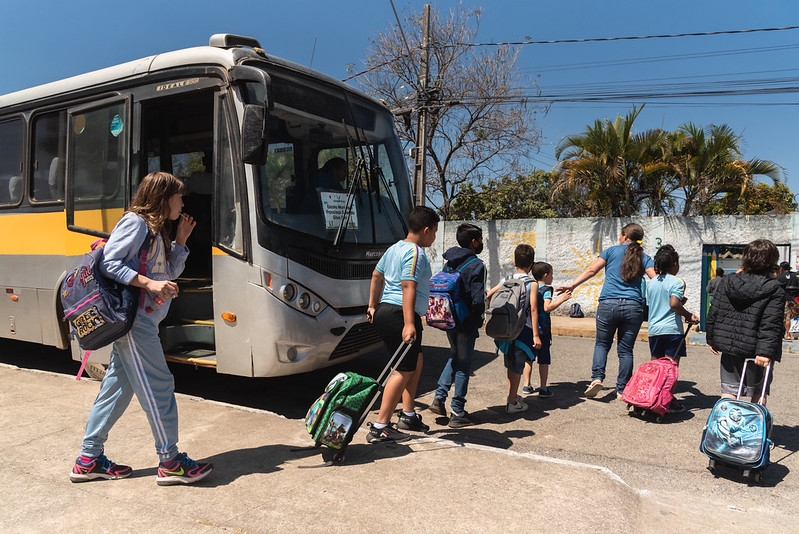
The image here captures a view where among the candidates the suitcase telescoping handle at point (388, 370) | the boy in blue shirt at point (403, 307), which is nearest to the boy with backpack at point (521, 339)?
the boy in blue shirt at point (403, 307)

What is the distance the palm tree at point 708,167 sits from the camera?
44.3 feet

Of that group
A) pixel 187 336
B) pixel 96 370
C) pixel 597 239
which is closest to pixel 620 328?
pixel 187 336

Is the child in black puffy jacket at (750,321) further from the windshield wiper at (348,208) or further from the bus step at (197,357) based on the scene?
the bus step at (197,357)

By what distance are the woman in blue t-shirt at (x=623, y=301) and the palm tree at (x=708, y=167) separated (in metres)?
9.04

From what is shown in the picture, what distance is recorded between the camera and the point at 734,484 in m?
4.17

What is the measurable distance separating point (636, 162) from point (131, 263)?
13.3 m

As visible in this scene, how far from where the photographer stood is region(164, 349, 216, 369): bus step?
545 cm

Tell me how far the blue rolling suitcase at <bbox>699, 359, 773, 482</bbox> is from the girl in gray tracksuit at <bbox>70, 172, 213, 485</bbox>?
137 inches

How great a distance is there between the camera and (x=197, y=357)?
5.54 meters

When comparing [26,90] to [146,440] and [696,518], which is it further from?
[696,518]

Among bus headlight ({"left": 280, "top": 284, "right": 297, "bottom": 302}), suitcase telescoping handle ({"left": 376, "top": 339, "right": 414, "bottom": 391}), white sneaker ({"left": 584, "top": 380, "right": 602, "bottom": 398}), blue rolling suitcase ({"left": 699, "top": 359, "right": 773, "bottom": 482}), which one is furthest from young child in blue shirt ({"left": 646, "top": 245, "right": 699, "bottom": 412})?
bus headlight ({"left": 280, "top": 284, "right": 297, "bottom": 302})

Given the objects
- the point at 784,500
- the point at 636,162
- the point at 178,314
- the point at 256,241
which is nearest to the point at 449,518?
the point at 784,500

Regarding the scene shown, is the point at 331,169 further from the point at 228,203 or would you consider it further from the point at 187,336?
the point at 187,336

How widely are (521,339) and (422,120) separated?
10.6 meters
